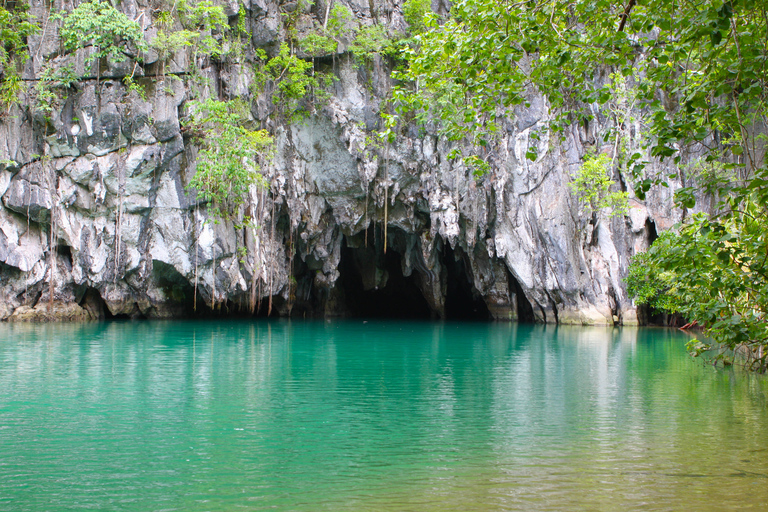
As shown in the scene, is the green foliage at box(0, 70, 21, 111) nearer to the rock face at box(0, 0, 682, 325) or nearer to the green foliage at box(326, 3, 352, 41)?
the rock face at box(0, 0, 682, 325)

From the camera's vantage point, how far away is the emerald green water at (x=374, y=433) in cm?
586

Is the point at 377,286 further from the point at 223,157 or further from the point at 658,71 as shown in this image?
the point at 658,71

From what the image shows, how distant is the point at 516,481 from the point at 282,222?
993 inches

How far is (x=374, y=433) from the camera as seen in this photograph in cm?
828

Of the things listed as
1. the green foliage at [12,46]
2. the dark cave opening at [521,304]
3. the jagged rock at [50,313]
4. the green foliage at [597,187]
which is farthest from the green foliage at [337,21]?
the jagged rock at [50,313]

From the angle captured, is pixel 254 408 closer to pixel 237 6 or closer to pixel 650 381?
pixel 650 381

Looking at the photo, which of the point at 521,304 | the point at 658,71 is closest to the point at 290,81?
the point at 521,304

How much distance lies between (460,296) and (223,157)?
20.4 meters

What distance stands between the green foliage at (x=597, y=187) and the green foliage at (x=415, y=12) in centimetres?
1018

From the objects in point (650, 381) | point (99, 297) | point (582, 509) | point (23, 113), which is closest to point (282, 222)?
point (99, 297)

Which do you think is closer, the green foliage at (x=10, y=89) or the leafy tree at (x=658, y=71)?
the leafy tree at (x=658, y=71)

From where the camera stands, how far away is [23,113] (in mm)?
24781

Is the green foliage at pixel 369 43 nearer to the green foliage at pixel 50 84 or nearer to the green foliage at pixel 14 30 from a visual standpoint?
the green foliage at pixel 50 84

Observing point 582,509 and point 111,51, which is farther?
point 111,51
